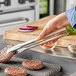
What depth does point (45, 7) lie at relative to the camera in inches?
165

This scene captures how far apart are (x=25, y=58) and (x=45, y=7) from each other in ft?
8.16

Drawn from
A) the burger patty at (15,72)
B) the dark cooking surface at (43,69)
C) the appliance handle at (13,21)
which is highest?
the burger patty at (15,72)

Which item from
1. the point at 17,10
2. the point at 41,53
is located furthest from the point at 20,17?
the point at 41,53

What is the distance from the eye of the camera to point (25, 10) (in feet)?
12.5

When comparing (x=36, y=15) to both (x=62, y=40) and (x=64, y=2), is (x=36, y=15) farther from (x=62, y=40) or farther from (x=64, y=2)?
(x=62, y=40)

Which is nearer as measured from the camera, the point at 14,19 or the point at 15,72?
the point at 15,72

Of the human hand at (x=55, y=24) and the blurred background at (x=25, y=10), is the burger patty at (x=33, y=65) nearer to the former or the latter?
the human hand at (x=55, y=24)

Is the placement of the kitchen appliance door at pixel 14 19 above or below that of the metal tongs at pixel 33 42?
below

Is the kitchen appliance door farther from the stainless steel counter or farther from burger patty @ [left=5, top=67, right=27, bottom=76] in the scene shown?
burger patty @ [left=5, top=67, right=27, bottom=76]

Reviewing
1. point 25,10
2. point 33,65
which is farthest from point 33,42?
point 25,10

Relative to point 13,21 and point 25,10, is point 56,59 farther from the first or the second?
point 25,10

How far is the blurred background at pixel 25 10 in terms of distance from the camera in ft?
11.5

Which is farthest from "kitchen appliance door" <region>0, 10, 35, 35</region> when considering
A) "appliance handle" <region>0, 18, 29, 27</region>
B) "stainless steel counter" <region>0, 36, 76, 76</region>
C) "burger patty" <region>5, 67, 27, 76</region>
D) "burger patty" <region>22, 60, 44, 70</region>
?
"burger patty" <region>5, 67, 27, 76</region>

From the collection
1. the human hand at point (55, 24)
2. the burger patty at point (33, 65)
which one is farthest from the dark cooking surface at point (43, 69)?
the human hand at point (55, 24)
